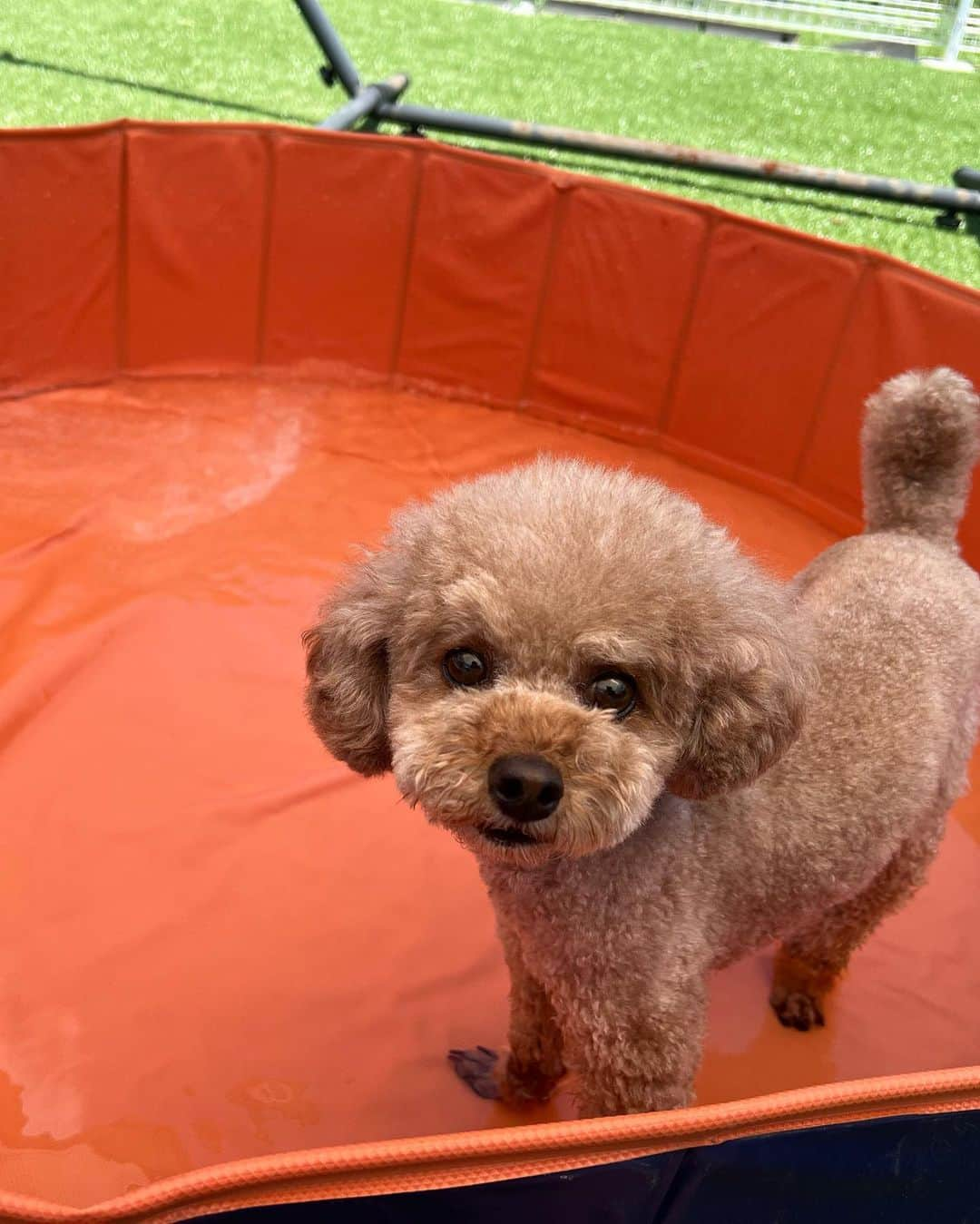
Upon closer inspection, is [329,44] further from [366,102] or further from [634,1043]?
[634,1043]

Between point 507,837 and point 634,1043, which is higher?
point 507,837

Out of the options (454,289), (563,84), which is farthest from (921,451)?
(563,84)

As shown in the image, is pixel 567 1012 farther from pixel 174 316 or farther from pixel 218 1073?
pixel 174 316

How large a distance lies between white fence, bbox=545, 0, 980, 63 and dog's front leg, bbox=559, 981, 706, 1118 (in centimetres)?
912

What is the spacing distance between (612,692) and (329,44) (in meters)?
3.95

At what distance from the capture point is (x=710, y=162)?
376cm

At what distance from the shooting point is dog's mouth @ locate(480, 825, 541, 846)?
108cm

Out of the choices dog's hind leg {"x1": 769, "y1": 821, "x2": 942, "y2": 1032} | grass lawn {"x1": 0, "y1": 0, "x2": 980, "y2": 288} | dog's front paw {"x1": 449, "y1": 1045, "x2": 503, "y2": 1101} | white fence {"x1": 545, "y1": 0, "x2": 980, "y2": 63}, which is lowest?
dog's front paw {"x1": 449, "y1": 1045, "x2": 503, "y2": 1101}

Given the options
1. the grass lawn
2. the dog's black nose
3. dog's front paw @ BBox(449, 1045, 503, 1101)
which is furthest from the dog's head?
the grass lawn

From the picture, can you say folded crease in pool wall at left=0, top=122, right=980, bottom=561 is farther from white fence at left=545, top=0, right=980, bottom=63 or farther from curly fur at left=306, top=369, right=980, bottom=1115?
white fence at left=545, top=0, right=980, bottom=63

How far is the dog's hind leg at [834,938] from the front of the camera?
169cm

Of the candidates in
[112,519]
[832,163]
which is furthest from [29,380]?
[832,163]

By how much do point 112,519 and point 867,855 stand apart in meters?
1.96

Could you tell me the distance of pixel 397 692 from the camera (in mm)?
1203
